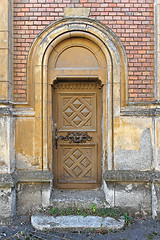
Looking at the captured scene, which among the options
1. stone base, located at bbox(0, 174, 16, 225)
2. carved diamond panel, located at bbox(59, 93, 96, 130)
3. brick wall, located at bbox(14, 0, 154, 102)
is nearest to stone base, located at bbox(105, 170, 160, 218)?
carved diamond panel, located at bbox(59, 93, 96, 130)

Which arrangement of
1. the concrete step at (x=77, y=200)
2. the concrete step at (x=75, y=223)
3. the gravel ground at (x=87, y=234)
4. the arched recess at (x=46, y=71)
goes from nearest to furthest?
the gravel ground at (x=87, y=234) → the concrete step at (x=75, y=223) → the concrete step at (x=77, y=200) → the arched recess at (x=46, y=71)

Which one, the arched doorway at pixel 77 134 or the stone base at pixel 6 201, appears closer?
the stone base at pixel 6 201

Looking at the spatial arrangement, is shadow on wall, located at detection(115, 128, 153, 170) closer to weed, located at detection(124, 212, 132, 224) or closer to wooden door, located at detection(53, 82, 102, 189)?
wooden door, located at detection(53, 82, 102, 189)

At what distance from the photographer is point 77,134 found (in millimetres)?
4551

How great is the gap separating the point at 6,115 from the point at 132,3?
11.5 feet

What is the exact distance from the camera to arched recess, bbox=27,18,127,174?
13.8 ft

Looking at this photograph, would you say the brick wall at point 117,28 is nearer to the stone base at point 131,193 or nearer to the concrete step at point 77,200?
the stone base at point 131,193

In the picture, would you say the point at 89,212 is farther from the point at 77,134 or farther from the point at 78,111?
the point at 78,111

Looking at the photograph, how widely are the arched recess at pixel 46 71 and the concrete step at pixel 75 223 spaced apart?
987 mm

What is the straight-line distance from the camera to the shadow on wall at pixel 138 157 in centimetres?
417

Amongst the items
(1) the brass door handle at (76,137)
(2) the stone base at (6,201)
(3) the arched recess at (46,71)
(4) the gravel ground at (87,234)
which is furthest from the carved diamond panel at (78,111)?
(4) the gravel ground at (87,234)

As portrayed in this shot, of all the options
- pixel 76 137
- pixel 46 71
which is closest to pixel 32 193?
pixel 76 137

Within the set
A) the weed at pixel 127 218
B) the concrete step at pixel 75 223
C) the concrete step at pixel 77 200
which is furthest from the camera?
the concrete step at pixel 77 200

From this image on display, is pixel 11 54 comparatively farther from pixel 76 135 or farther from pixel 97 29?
pixel 76 135
